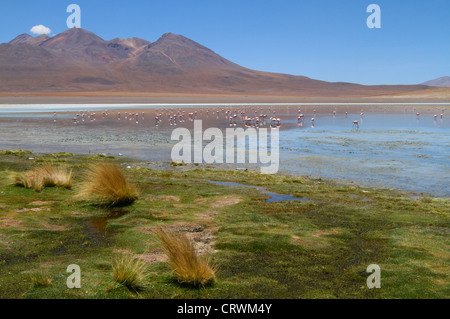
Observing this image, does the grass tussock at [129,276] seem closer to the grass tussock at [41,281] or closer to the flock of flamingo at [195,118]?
the grass tussock at [41,281]

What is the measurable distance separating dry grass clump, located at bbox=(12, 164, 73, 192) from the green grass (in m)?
0.28

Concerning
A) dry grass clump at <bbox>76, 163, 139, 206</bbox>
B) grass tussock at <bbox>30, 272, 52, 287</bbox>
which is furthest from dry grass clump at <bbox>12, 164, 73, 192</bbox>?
grass tussock at <bbox>30, 272, 52, 287</bbox>

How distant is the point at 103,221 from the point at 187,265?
12.6ft

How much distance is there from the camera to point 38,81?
155125mm

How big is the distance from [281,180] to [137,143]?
12.5 m

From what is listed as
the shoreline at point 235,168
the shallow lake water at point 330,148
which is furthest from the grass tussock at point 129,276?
the shallow lake water at point 330,148

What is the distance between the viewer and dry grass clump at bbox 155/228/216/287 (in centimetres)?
589

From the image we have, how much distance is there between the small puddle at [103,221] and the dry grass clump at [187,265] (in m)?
2.56

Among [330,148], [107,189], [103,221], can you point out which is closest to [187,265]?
[103,221]

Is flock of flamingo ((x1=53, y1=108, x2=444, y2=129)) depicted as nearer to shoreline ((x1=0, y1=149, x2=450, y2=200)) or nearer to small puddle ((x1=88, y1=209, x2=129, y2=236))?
shoreline ((x1=0, y1=149, x2=450, y2=200))

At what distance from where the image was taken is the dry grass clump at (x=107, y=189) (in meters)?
10.4
